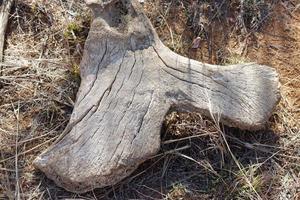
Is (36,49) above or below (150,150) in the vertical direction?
above

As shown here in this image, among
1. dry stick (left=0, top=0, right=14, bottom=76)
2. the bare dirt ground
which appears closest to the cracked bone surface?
the bare dirt ground

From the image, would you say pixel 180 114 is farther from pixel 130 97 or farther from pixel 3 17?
pixel 3 17

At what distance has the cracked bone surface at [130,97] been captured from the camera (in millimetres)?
2691

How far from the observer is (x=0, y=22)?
3309 millimetres

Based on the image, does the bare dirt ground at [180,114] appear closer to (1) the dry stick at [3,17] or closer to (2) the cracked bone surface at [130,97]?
(1) the dry stick at [3,17]

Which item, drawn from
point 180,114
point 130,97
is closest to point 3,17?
point 130,97

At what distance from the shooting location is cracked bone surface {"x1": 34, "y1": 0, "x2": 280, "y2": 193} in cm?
269

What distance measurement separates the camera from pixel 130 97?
279 cm

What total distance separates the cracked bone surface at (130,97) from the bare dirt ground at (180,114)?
0.14 m

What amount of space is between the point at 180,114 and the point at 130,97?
1.16ft

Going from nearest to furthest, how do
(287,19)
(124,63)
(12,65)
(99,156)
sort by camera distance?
(99,156) → (124,63) → (12,65) → (287,19)

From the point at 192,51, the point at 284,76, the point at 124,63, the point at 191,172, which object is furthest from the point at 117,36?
the point at 284,76

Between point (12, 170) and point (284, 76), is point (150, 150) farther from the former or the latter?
point (284, 76)

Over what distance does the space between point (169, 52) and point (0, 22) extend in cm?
116
